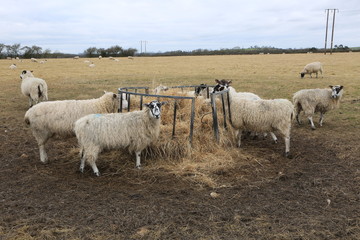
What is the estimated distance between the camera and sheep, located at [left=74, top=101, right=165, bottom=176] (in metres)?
6.84

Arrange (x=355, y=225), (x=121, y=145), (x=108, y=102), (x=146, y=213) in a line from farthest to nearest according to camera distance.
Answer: (x=108, y=102)
(x=121, y=145)
(x=146, y=213)
(x=355, y=225)

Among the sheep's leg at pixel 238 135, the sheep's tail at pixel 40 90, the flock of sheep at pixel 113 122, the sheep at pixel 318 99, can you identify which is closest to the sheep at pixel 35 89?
the sheep's tail at pixel 40 90

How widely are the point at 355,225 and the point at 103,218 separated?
155 inches

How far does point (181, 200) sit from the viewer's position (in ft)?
19.4

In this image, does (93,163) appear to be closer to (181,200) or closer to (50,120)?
(50,120)

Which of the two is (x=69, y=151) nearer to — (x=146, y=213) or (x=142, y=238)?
(x=146, y=213)

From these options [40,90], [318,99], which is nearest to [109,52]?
[40,90]

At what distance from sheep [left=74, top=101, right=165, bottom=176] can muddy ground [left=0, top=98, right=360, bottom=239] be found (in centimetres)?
55

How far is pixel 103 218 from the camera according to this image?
5211 millimetres

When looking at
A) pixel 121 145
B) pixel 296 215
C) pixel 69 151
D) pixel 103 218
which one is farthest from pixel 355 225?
pixel 69 151

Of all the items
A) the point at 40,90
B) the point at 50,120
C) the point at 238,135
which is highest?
the point at 40,90

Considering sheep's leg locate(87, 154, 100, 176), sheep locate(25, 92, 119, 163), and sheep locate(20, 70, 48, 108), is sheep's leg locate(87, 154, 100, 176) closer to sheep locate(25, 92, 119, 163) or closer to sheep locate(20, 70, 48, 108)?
sheep locate(25, 92, 119, 163)

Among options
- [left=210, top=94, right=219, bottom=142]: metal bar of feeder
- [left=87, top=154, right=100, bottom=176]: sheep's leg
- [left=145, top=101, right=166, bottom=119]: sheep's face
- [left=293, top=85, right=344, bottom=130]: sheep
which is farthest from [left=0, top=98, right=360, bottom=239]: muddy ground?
[left=293, top=85, right=344, bottom=130]: sheep

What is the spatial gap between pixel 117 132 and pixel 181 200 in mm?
2151
